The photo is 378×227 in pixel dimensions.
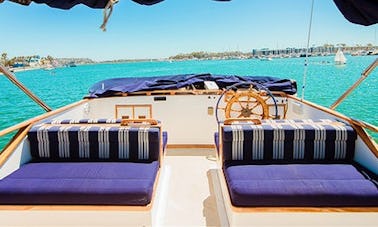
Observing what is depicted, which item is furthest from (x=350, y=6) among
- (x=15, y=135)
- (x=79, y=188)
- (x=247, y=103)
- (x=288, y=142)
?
(x=15, y=135)

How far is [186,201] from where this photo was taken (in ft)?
6.57

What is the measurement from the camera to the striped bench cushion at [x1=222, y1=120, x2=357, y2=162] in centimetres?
192

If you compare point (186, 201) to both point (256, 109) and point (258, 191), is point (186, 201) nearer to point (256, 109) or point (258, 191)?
point (258, 191)

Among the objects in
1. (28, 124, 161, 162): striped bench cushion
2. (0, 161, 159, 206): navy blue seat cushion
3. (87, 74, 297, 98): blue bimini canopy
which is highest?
(87, 74, 297, 98): blue bimini canopy

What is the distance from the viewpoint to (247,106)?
299 centimetres

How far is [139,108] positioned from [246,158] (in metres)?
1.70

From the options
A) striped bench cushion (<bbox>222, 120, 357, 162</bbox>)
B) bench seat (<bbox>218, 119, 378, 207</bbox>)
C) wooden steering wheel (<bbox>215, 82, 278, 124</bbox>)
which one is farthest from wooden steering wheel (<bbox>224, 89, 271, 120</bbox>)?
striped bench cushion (<bbox>222, 120, 357, 162</bbox>)

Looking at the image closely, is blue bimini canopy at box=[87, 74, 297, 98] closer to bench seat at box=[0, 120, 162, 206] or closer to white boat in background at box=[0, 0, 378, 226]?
white boat in background at box=[0, 0, 378, 226]

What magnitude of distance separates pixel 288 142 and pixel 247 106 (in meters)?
1.08

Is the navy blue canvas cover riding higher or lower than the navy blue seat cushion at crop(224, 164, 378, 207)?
higher

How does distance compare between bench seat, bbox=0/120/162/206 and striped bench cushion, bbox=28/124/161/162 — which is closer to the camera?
bench seat, bbox=0/120/162/206

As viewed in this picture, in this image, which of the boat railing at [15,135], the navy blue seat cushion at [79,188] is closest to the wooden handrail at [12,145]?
the boat railing at [15,135]

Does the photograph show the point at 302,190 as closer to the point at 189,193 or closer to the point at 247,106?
the point at 189,193

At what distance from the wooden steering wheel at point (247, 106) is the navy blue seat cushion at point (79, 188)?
4.67 feet
